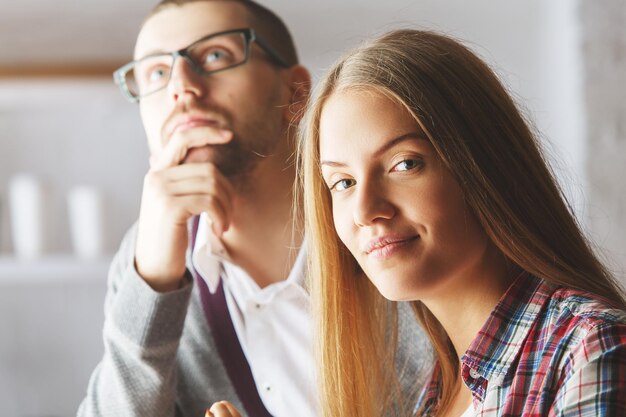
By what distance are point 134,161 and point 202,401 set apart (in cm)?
127

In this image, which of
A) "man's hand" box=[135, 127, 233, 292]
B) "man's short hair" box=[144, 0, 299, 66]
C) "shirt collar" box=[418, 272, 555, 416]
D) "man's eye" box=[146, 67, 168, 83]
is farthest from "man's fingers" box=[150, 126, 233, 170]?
"shirt collar" box=[418, 272, 555, 416]

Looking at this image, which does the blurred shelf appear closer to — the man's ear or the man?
the man

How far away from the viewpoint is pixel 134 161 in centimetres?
243

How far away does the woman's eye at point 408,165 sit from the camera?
30.8 inches

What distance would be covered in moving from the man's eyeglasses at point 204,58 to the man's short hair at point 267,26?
5 centimetres

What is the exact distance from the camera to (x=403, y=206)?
78 centimetres

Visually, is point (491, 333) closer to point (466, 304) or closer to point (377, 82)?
point (466, 304)

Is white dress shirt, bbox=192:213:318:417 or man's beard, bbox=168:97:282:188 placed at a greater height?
man's beard, bbox=168:97:282:188

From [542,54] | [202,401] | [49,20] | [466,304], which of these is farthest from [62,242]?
[466,304]

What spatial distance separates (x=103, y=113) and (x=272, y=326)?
1.32m

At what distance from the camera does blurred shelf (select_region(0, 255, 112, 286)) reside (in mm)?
2195

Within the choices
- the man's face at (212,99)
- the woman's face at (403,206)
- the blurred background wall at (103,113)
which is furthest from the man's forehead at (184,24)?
the blurred background wall at (103,113)

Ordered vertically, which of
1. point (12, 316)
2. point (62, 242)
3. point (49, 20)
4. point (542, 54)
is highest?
point (49, 20)

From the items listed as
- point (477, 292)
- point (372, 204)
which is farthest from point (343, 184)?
point (477, 292)
